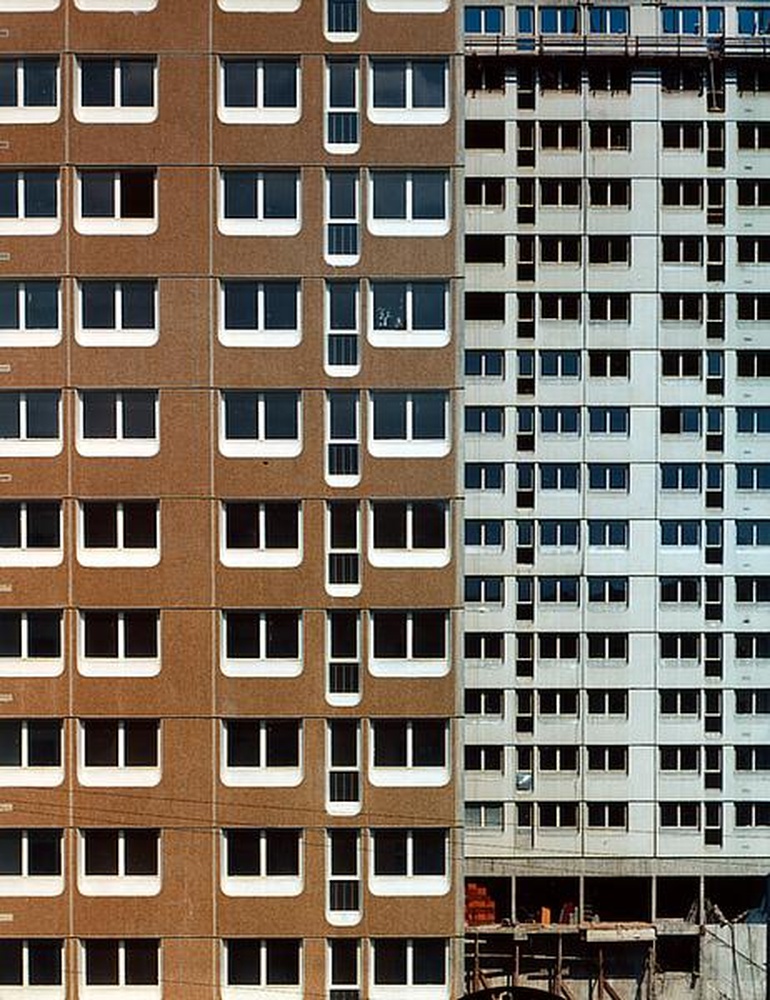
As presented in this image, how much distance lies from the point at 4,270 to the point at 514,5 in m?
13.3

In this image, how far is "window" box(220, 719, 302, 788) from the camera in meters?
15.3

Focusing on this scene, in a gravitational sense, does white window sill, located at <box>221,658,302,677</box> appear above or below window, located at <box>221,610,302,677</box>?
below

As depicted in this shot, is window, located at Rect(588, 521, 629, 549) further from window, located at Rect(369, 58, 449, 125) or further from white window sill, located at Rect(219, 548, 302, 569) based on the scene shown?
window, located at Rect(369, 58, 449, 125)

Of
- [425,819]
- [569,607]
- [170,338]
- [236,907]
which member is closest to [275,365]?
[170,338]

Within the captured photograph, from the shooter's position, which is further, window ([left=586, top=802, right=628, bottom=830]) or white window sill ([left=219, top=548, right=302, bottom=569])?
window ([left=586, top=802, right=628, bottom=830])

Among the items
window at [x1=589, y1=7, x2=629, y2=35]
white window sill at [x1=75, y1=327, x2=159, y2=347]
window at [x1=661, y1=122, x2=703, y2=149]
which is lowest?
white window sill at [x1=75, y1=327, x2=159, y2=347]

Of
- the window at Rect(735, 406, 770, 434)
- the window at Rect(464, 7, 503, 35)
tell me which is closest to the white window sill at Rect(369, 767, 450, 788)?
the window at Rect(735, 406, 770, 434)

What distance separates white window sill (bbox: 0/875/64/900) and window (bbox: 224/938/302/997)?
2.81 meters

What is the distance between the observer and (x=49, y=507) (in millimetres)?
15352

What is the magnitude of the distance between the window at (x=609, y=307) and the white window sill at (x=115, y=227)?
10.6 m

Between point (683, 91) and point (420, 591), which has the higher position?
point (683, 91)

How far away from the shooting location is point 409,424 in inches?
605

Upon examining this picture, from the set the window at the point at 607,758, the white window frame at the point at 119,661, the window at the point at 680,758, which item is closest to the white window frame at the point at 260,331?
the white window frame at the point at 119,661

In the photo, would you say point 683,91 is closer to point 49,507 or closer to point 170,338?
point 170,338
